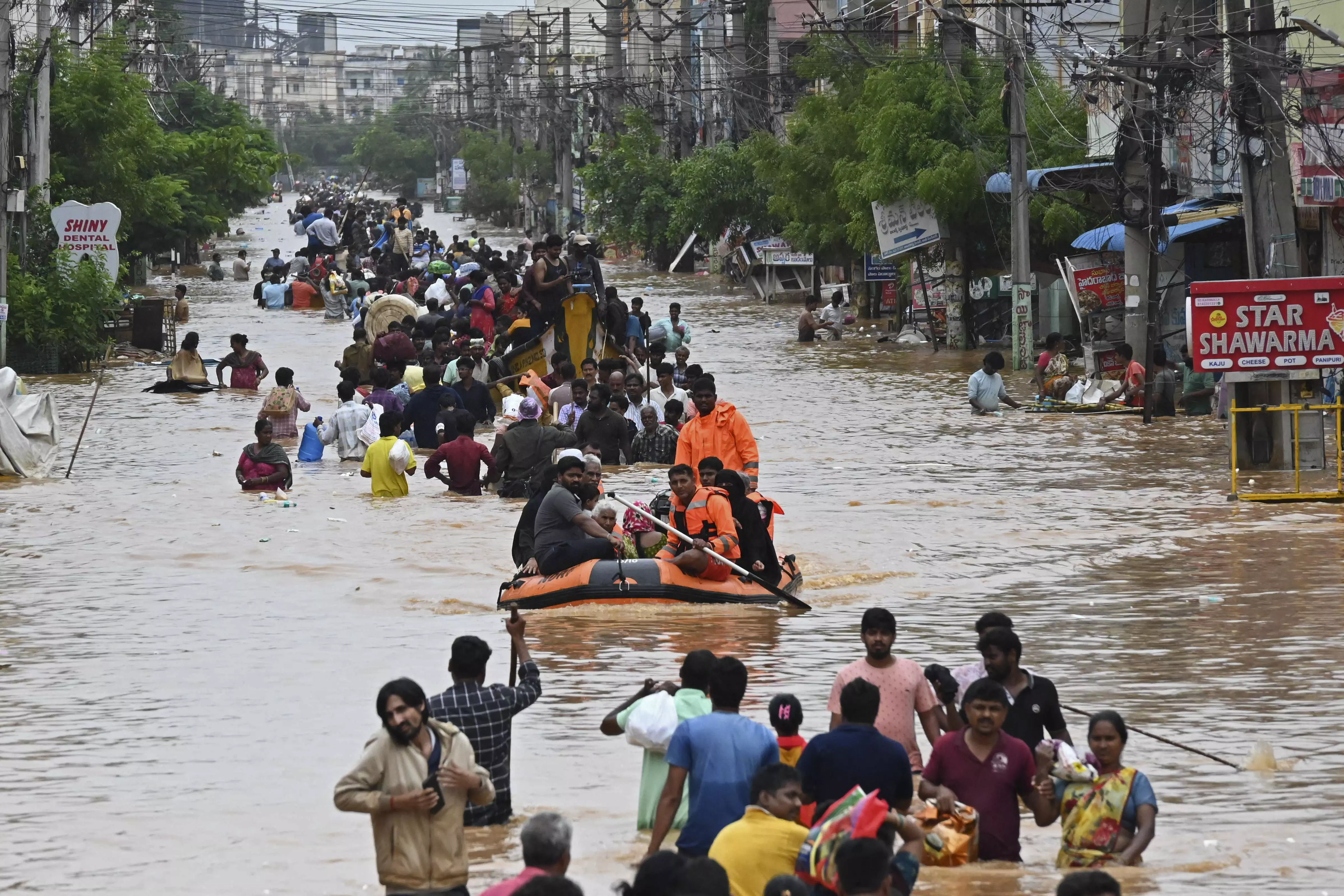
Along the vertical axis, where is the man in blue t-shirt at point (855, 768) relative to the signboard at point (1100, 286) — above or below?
below

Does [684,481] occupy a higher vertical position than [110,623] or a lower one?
higher

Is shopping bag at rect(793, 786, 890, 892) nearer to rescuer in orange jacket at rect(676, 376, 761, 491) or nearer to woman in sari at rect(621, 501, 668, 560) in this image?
woman in sari at rect(621, 501, 668, 560)

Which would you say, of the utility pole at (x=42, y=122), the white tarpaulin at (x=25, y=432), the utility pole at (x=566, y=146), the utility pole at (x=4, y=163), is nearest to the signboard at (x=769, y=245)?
the utility pole at (x=42, y=122)

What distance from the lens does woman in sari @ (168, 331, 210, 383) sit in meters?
31.8

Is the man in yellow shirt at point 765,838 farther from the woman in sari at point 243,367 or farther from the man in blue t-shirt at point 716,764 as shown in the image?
the woman in sari at point 243,367

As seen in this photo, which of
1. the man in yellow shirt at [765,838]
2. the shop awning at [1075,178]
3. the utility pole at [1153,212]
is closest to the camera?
the man in yellow shirt at [765,838]

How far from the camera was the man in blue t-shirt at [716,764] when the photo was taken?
7.33m

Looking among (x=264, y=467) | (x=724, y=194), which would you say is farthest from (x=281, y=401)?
(x=724, y=194)

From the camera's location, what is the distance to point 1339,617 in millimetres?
13812

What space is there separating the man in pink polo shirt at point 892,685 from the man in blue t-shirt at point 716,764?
33.0 inches

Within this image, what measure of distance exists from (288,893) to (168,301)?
115 ft

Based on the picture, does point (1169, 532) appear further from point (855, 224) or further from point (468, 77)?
point (468, 77)

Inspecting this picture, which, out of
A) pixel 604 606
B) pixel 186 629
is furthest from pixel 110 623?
pixel 604 606

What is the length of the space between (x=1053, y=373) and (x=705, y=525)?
53.5 feet
